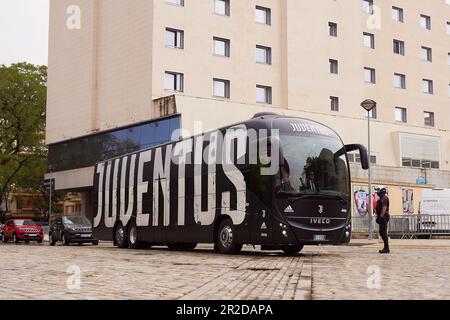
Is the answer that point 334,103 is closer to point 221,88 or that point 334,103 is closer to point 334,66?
point 334,66

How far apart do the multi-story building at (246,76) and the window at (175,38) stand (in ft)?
0.20

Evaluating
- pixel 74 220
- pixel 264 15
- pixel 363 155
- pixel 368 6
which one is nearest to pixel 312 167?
pixel 363 155

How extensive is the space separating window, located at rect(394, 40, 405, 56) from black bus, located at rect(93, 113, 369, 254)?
119 feet

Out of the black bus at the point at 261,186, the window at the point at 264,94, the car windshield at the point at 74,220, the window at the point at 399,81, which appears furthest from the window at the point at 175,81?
the window at the point at 399,81

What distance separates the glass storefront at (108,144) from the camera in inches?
1459

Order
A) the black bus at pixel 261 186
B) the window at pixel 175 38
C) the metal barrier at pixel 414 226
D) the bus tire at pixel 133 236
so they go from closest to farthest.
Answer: the black bus at pixel 261 186, the bus tire at pixel 133 236, the metal barrier at pixel 414 226, the window at pixel 175 38

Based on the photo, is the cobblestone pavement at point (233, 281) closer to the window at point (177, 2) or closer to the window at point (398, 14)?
the window at point (177, 2)

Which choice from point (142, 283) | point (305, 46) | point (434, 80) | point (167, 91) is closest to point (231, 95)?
point (167, 91)

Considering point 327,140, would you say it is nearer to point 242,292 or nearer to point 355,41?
point 242,292

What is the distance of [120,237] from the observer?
936 inches

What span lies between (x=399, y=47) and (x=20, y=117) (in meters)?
32.3

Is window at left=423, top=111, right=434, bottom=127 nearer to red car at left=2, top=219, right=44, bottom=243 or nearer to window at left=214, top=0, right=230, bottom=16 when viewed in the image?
window at left=214, top=0, right=230, bottom=16

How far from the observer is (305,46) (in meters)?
44.1

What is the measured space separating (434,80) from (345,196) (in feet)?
133
